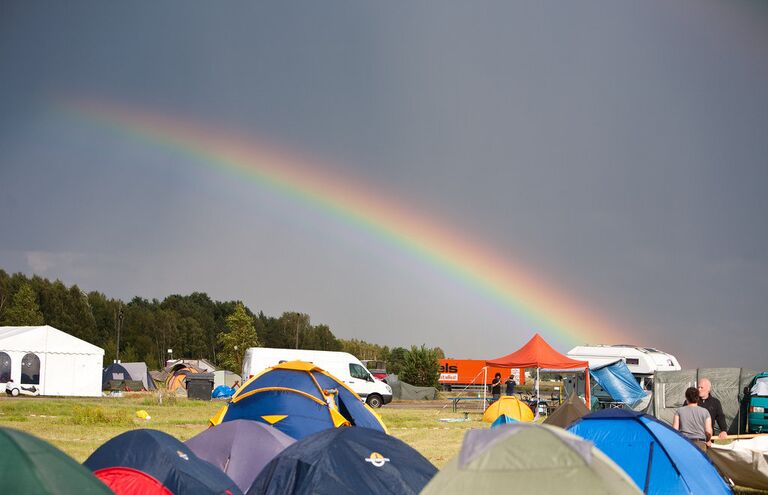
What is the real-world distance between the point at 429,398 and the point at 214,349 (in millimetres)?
60054

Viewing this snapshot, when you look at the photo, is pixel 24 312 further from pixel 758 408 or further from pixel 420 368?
pixel 758 408

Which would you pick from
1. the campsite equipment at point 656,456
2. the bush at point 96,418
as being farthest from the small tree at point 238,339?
the campsite equipment at point 656,456

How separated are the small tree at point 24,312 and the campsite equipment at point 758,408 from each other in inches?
2290

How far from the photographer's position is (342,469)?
797cm

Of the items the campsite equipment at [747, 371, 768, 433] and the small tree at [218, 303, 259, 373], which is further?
the small tree at [218, 303, 259, 373]

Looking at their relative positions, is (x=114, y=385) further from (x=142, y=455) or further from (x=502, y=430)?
(x=502, y=430)

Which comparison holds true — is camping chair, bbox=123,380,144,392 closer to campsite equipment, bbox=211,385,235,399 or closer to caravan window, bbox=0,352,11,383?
caravan window, bbox=0,352,11,383

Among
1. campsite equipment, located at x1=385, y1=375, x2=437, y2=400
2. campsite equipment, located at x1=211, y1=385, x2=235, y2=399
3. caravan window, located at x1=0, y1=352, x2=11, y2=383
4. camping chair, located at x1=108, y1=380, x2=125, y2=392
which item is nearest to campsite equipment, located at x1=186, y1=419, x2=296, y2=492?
campsite equipment, located at x1=211, y1=385, x2=235, y2=399

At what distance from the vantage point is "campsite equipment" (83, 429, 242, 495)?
7.77 meters

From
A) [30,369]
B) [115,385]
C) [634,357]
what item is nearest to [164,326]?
[115,385]

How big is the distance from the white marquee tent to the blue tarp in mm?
23960

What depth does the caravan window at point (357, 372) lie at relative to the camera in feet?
109

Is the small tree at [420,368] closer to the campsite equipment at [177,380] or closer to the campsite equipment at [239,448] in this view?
the campsite equipment at [177,380]

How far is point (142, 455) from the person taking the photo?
7.93 m
